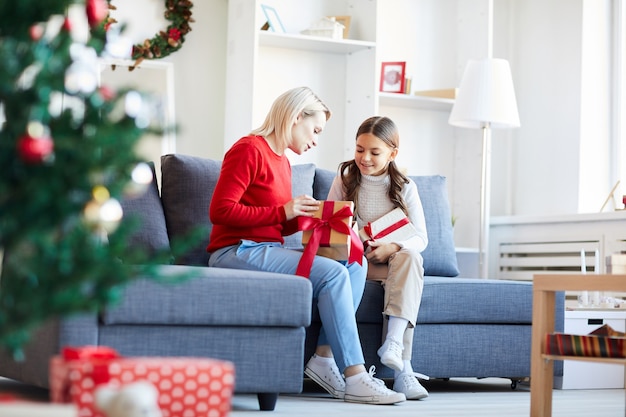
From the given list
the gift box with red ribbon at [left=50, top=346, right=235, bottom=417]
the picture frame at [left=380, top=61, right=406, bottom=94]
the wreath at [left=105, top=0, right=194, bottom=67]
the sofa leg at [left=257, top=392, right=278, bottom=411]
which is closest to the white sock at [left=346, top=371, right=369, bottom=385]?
the sofa leg at [left=257, top=392, right=278, bottom=411]

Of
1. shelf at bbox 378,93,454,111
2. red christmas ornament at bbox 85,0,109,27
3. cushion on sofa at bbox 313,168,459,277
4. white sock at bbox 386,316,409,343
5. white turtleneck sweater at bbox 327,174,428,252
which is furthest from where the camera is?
shelf at bbox 378,93,454,111

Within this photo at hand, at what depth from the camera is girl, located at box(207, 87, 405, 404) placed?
2.95m

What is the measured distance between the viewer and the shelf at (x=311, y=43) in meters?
4.50

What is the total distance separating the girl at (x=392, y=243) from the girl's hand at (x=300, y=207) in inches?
15.2

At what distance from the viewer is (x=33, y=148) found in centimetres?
105

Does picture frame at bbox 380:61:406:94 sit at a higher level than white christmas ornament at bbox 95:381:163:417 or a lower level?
higher

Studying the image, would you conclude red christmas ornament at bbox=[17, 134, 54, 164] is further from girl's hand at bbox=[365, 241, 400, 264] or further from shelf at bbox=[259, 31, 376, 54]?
shelf at bbox=[259, 31, 376, 54]

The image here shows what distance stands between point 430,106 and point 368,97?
0.54 metres

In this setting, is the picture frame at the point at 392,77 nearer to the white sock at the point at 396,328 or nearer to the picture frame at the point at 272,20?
the picture frame at the point at 272,20

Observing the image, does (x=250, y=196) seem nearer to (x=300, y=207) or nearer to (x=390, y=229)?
(x=300, y=207)

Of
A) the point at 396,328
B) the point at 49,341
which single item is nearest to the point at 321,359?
the point at 396,328

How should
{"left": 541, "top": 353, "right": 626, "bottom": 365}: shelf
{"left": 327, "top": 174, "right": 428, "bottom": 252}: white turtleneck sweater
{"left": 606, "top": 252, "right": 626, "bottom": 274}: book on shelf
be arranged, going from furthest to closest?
1. {"left": 327, "top": 174, "right": 428, "bottom": 252}: white turtleneck sweater
2. {"left": 606, "top": 252, "right": 626, "bottom": 274}: book on shelf
3. {"left": 541, "top": 353, "right": 626, "bottom": 365}: shelf

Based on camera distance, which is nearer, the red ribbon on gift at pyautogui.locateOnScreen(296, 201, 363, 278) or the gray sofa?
the gray sofa

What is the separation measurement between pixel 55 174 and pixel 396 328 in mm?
2135
